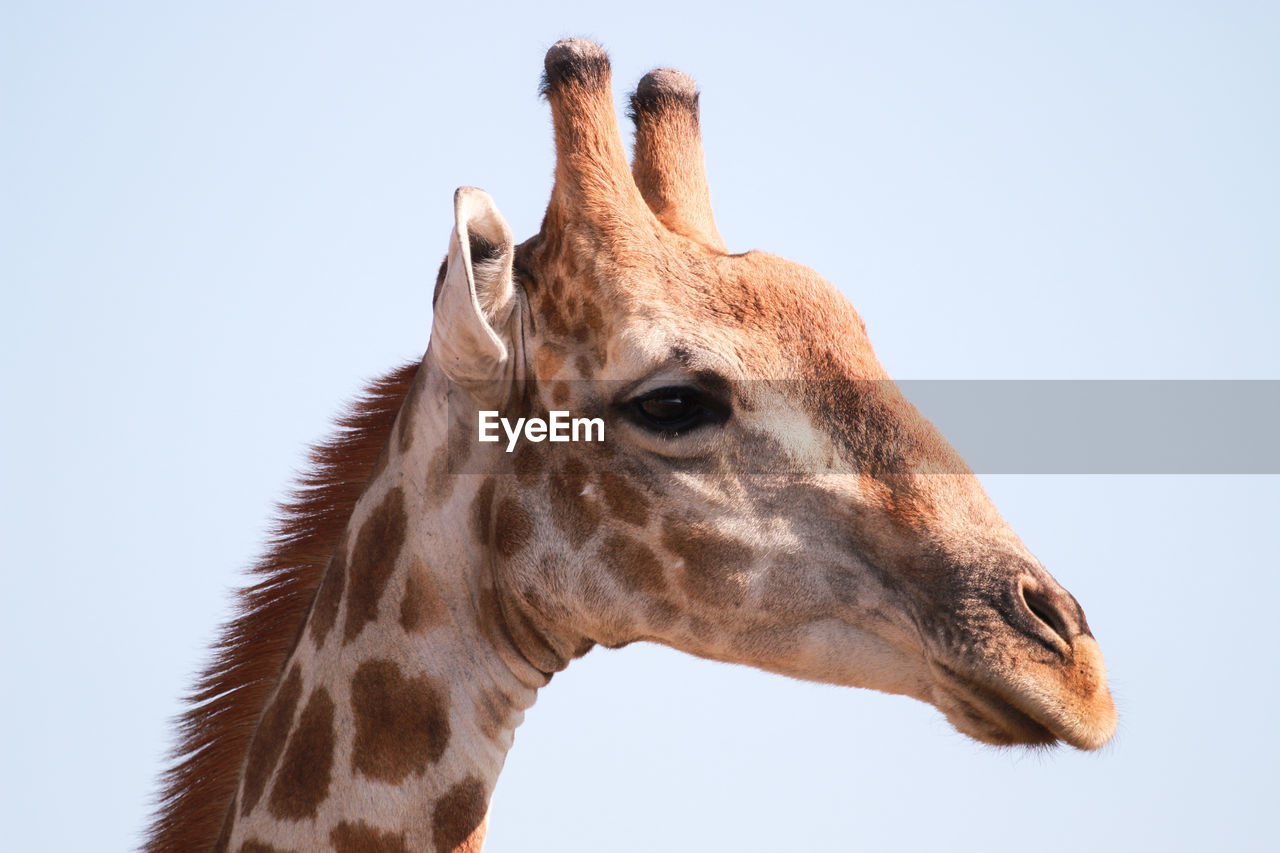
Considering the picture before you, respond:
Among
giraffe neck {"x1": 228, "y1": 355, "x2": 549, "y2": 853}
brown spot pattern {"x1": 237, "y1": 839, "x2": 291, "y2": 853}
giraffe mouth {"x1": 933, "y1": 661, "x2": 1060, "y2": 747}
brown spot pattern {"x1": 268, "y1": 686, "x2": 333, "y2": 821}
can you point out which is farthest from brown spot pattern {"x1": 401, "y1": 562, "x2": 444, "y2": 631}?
giraffe mouth {"x1": 933, "y1": 661, "x2": 1060, "y2": 747}

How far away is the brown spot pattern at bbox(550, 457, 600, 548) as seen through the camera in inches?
206

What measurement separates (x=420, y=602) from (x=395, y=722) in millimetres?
507

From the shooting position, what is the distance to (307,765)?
5297mm

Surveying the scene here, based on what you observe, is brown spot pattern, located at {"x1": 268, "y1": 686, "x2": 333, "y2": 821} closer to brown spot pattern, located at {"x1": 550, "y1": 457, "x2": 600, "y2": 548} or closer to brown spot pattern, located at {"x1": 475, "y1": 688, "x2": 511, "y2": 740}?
brown spot pattern, located at {"x1": 475, "y1": 688, "x2": 511, "y2": 740}

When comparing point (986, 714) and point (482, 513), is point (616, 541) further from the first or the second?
point (986, 714)

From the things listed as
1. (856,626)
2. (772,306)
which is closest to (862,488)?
(856,626)

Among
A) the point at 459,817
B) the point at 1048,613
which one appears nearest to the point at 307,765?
the point at 459,817

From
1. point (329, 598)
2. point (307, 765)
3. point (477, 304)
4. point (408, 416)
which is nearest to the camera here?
point (477, 304)

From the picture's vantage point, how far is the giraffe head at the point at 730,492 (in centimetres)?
473

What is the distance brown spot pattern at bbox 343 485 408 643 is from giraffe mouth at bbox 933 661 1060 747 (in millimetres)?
2340

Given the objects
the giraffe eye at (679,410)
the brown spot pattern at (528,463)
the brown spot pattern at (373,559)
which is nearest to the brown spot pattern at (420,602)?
the brown spot pattern at (373,559)

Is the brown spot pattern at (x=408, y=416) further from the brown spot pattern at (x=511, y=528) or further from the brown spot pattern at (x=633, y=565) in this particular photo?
the brown spot pattern at (x=633, y=565)

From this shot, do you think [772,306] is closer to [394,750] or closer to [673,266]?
[673,266]

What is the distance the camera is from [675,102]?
23.1 ft
